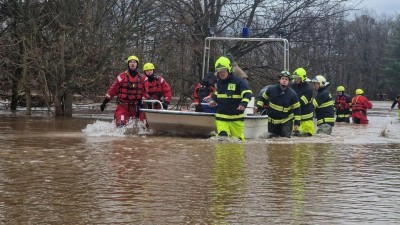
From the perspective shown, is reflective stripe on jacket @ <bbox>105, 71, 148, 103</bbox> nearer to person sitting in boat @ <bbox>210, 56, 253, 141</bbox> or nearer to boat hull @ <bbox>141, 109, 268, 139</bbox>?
boat hull @ <bbox>141, 109, 268, 139</bbox>

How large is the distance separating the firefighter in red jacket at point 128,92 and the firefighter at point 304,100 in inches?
135

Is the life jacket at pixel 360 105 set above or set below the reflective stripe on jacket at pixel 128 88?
below

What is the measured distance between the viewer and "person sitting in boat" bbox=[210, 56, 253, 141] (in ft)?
38.9

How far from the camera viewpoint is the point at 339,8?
26.7 m

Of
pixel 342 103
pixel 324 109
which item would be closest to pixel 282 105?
pixel 324 109

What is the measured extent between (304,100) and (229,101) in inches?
114

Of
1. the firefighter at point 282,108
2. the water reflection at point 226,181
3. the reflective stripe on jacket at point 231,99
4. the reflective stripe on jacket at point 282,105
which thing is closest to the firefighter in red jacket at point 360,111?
the firefighter at point 282,108

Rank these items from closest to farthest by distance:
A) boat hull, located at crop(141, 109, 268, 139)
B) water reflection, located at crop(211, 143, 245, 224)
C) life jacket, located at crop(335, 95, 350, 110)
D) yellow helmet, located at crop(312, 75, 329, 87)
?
water reflection, located at crop(211, 143, 245, 224) → boat hull, located at crop(141, 109, 268, 139) → yellow helmet, located at crop(312, 75, 329, 87) → life jacket, located at crop(335, 95, 350, 110)

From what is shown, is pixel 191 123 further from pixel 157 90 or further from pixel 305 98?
pixel 305 98

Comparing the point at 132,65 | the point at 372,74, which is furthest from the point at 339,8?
the point at 372,74

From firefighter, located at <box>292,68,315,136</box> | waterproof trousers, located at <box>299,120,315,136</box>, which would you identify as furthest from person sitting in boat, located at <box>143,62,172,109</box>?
waterproof trousers, located at <box>299,120,315,136</box>

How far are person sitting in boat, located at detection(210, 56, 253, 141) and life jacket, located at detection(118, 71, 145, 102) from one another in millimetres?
2516

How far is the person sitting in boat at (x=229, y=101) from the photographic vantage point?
11.9 m

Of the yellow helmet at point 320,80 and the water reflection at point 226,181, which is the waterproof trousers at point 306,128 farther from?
the water reflection at point 226,181
